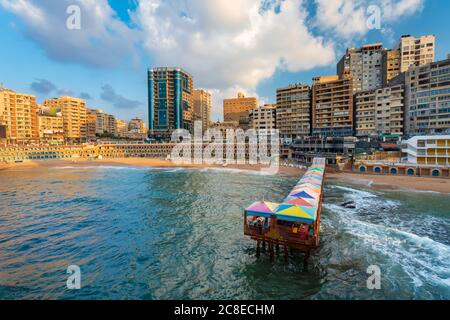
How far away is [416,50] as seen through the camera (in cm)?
11000

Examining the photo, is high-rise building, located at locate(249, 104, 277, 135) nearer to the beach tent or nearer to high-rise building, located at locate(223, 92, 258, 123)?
high-rise building, located at locate(223, 92, 258, 123)

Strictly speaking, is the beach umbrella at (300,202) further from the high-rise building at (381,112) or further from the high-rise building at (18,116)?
the high-rise building at (18,116)

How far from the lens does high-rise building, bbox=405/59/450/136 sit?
77000mm

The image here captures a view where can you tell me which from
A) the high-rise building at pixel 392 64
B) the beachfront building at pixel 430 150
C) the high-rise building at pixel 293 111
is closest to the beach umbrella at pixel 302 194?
the beachfront building at pixel 430 150

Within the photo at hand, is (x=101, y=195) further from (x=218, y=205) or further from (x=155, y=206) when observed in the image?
(x=218, y=205)

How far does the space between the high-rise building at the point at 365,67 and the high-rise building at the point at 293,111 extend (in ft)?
88.0

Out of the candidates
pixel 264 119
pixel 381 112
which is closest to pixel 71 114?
pixel 264 119

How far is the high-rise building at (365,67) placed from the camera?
12288 centimetres

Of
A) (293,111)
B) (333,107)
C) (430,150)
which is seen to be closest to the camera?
(430,150)

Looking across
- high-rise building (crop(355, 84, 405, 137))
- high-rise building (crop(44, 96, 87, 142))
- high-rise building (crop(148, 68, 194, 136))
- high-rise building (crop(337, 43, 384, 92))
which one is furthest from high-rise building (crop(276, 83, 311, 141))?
high-rise building (crop(44, 96, 87, 142))

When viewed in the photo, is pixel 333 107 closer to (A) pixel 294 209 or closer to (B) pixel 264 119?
(B) pixel 264 119

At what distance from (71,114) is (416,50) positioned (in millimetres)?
199017

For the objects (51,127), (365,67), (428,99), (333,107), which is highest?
(365,67)

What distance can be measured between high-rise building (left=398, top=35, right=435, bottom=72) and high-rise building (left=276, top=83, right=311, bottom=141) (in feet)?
146
